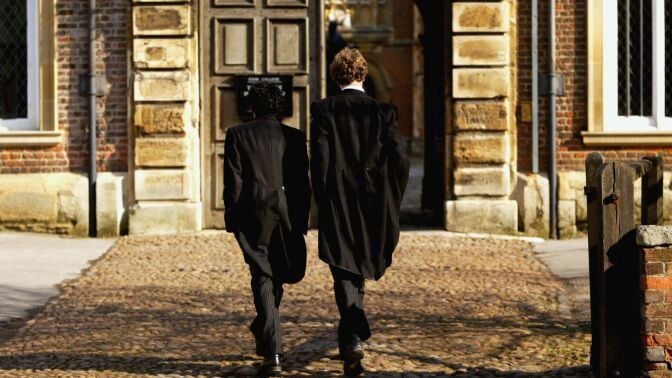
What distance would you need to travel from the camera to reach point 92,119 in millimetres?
13930

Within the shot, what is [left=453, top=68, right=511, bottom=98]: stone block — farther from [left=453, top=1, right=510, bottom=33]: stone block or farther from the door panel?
the door panel

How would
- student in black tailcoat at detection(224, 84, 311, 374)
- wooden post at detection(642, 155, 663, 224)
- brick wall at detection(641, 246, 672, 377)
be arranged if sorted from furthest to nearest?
wooden post at detection(642, 155, 663, 224) < student in black tailcoat at detection(224, 84, 311, 374) < brick wall at detection(641, 246, 672, 377)

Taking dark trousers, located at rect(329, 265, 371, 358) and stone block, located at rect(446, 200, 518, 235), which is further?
stone block, located at rect(446, 200, 518, 235)

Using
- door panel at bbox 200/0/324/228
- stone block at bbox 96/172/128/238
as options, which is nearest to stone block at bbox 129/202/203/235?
stone block at bbox 96/172/128/238

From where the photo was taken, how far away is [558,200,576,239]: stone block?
13906 mm

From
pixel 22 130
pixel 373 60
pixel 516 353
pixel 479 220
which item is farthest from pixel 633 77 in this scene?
pixel 373 60

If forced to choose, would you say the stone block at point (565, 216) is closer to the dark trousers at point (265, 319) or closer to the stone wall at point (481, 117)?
the stone wall at point (481, 117)

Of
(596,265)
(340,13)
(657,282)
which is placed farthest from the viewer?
(340,13)

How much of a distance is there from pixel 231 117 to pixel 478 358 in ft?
25.1

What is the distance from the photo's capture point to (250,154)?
6668 millimetres

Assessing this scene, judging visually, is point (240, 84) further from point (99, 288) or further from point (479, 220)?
point (99, 288)

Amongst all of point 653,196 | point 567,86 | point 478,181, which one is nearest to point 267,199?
point 653,196

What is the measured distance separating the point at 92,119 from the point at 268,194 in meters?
7.68

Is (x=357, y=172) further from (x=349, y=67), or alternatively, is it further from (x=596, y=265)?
(x=596, y=265)
